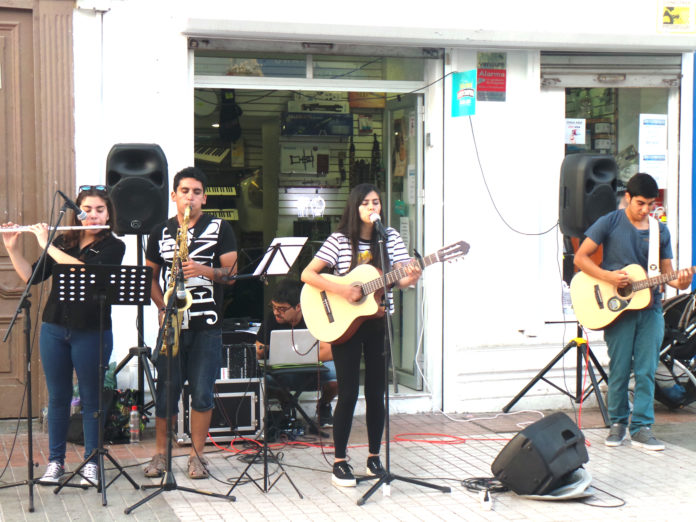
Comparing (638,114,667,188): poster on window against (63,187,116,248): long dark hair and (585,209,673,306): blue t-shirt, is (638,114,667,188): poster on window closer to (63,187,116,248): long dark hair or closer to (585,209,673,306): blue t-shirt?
(585,209,673,306): blue t-shirt

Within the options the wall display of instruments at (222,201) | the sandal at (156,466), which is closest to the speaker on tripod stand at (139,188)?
the sandal at (156,466)

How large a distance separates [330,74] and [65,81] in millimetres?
2188

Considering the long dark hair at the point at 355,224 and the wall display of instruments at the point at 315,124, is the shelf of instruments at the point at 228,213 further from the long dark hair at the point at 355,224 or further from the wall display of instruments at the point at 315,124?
the long dark hair at the point at 355,224

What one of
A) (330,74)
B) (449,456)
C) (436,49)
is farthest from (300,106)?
(449,456)

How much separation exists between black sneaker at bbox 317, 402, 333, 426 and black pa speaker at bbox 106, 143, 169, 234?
1.98 m

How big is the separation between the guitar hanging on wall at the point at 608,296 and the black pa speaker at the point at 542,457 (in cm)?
148

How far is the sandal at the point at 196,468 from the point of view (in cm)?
628

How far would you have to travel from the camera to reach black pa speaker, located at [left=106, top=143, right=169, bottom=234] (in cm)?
684

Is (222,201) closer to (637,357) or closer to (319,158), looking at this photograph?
(319,158)

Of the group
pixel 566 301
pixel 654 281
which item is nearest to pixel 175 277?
pixel 654 281

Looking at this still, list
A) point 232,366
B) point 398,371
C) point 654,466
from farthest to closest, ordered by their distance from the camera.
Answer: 1. point 398,371
2. point 232,366
3. point 654,466

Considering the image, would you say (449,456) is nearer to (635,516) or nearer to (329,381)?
(329,381)

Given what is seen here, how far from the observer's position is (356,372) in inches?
242

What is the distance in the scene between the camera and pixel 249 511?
18.6ft
